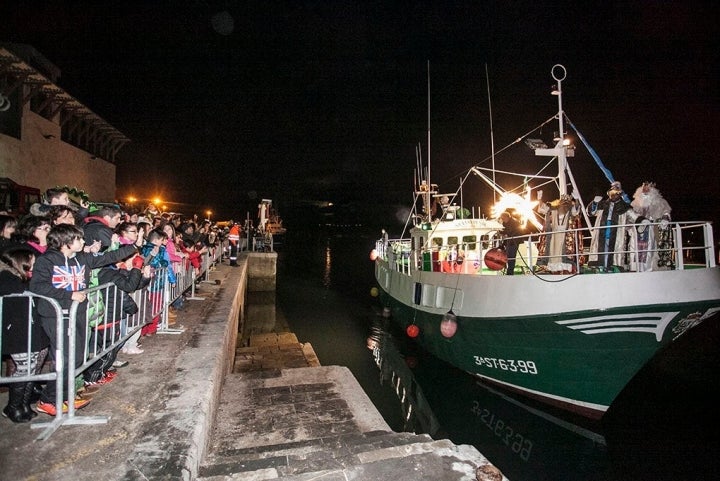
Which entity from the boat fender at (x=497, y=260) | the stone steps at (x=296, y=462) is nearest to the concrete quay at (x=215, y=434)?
the stone steps at (x=296, y=462)

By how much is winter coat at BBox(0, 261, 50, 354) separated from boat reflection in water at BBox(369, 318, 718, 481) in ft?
23.2

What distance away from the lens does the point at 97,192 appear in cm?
2623

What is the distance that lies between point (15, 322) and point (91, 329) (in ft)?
2.91

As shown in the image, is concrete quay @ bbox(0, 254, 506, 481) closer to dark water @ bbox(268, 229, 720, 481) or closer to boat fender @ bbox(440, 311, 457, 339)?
boat fender @ bbox(440, 311, 457, 339)

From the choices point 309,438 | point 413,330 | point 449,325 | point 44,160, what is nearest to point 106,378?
point 309,438

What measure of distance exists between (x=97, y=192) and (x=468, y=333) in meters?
28.0

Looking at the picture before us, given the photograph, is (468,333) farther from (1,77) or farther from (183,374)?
(1,77)

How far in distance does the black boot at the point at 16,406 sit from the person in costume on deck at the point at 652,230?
8336mm

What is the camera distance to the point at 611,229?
6996 millimetres

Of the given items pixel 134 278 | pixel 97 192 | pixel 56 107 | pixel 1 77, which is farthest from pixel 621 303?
pixel 97 192

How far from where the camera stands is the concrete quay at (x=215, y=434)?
2871 mm

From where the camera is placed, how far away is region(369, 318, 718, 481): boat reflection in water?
6531 millimetres

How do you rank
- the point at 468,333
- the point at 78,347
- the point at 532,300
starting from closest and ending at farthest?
the point at 78,347 → the point at 532,300 → the point at 468,333

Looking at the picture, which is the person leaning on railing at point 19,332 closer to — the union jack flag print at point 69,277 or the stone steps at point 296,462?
the union jack flag print at point 69,277
